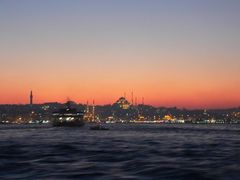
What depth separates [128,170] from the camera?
2770cm

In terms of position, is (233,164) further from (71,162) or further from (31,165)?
(31,165)

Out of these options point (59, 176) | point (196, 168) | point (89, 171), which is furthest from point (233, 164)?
point (59, 176)

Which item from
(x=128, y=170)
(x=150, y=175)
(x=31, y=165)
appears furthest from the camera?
(x=31, y=165)

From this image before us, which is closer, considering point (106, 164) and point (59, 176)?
point (59, 176)

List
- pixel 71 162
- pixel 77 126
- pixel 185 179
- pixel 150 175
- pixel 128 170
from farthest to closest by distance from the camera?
pixel 77 126, pixel 71 162, pixel 128 170, pixel 150 175, pixel 185 179

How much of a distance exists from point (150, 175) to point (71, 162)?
8.63 m

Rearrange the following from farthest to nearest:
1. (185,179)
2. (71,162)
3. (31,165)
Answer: (71,162), (31,165), (185,179)

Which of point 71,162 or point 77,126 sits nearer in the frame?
point 71,162

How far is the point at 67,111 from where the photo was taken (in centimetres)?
16700

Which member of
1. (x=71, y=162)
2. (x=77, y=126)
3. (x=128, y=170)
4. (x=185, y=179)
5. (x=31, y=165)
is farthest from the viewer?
(x=77, y=126)

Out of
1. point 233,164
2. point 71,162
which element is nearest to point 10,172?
point 71,162

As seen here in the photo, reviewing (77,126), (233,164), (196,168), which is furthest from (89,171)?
(77,126)

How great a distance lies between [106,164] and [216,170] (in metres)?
7.33

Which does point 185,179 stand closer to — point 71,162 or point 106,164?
point 106,164
